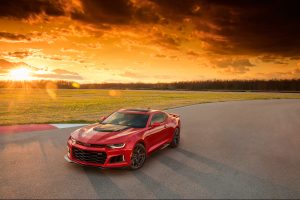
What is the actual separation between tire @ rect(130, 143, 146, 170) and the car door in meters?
0.52

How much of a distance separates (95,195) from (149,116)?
Result: 3.36 metres

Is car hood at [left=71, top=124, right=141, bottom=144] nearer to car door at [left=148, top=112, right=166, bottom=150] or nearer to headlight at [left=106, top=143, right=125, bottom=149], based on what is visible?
headlight at [left=106, top=143, right=125, bottom=149]

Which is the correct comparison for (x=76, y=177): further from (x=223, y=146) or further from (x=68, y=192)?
(x=223, y=146)

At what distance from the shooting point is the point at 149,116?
27.1 feet

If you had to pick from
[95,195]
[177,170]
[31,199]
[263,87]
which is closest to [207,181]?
[177,170]

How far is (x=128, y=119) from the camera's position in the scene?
827 cm

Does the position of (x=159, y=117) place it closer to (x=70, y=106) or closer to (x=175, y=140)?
(x=175, y=140)

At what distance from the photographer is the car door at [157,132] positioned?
7910 millimetres

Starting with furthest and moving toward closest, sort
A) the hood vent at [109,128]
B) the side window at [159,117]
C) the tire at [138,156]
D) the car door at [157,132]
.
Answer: the side window at [159,117] < the car door at [157,132] < the hood vent at [109,128] < the tire at [138,156]

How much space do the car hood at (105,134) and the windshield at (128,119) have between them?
0.31 m

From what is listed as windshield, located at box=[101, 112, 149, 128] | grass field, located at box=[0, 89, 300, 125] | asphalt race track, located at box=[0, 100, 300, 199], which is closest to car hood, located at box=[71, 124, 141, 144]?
windshield, located at box=[101, 112, 149, 128]

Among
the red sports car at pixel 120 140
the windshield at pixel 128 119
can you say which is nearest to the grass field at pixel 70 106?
the windshield at pixel 128 119

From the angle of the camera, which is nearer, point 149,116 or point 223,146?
point 149,116

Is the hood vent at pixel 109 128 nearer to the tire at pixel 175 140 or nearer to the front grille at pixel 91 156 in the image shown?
the front grille at pixel 91 156
